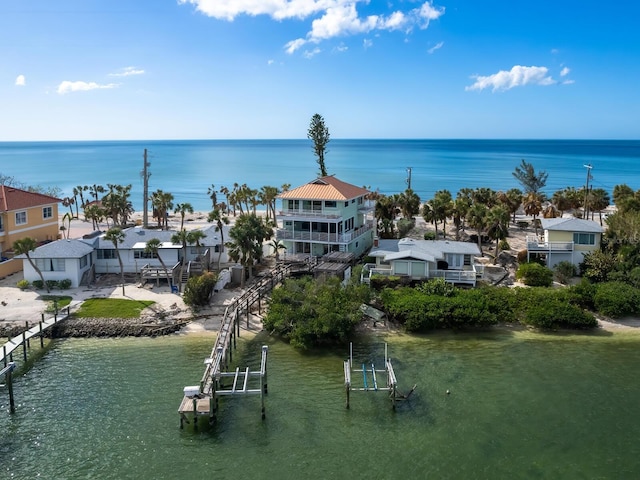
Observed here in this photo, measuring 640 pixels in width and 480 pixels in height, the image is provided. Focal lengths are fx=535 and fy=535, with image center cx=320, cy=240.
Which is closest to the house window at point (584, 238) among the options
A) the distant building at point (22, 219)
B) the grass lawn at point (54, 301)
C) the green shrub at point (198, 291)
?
the green shrub at point (198, 291)

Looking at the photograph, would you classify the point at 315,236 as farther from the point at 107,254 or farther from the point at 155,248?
the point at 107,254

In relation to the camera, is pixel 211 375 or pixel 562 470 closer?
pixel 562 470

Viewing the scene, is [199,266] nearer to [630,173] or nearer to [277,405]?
[277,405]

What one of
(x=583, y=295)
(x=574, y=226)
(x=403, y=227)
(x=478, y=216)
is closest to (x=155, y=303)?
(x=403, y=227)

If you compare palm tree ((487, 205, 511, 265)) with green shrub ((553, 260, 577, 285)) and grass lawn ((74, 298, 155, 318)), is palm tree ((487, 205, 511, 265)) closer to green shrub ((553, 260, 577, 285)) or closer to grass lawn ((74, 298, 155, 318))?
green shrub ((553, 260, 577, 285))

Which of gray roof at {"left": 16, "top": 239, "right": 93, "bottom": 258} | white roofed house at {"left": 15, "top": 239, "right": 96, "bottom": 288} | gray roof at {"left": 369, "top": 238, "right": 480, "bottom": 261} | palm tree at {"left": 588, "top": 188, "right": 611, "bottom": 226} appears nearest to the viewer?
gray roof at {"left": 369, "top": 238, "right": 480, "bottom": 261}

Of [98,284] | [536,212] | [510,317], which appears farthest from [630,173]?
[98,284]

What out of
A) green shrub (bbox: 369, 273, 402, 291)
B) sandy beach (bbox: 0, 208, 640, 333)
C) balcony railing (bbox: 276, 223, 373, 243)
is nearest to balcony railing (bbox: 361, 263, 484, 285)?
green shrub (bbox: 369, 273, 402, 291)
